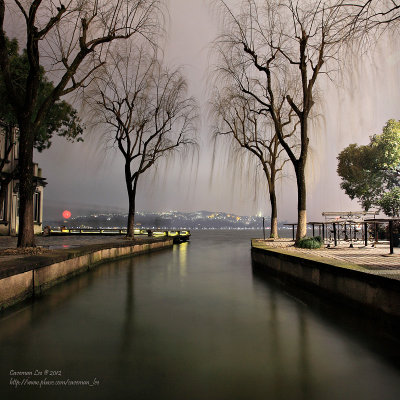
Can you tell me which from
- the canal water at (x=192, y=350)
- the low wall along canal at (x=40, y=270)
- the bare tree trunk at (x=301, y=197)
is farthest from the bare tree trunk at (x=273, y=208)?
the canal water at (x=192, y=350)

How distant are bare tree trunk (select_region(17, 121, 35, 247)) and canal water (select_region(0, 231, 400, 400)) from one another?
9.18ft

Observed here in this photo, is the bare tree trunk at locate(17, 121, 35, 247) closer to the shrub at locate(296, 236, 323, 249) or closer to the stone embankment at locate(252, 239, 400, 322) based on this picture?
the stone embankment at locate(252, 239, 400, 322)

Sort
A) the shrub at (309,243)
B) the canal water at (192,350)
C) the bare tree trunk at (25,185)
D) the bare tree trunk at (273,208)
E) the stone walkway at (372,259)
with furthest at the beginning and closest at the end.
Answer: the bare tree trunk at (273,208)
the shrub at (309,243)
the bare tree trunk at (25,185)
the stone walkway at (372,259)
the canal water at (192,350)

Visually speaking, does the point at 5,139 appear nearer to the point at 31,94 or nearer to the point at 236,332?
the point at 31,94

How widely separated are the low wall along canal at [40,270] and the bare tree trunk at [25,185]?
3.16 feet

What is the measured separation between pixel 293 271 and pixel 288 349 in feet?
17.2

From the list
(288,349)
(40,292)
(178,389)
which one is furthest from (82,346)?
(40,292)

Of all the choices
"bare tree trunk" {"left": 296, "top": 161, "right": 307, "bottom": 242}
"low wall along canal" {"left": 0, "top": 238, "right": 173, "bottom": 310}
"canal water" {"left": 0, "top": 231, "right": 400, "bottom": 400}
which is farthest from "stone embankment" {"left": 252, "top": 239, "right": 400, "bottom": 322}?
"low wall along canal" {"left": 0, "top": 238, "right": 173, "bottom": 310}

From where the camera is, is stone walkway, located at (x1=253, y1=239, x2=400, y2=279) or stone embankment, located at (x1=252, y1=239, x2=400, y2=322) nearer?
stone embankment, located at (x1=252, y1=239, x2=400, y2=322)

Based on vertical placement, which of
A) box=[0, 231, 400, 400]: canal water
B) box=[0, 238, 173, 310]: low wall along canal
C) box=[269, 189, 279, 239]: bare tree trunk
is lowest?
box=[0, 231, 400, 400]: canal water

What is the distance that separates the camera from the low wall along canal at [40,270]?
629cm

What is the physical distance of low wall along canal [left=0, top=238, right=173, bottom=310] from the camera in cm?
629

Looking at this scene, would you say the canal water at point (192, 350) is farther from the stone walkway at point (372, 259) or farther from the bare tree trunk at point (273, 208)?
the bare tree trunk at point (273, 208)

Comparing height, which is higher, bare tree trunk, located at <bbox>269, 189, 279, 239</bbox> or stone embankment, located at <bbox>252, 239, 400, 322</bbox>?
bare tree trunk, located at <bbox>269, 189, 279, 239</bbox>
